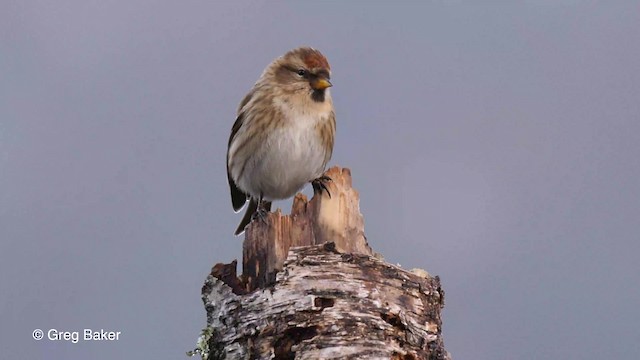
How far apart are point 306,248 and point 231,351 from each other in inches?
29.6

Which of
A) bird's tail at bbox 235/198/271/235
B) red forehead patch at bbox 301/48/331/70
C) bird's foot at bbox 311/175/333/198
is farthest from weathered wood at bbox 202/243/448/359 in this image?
bird's tail at bbox 235/198/271/235

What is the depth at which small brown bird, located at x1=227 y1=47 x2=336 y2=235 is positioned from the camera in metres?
8.38

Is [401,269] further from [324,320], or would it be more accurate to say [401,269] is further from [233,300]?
[233,300]

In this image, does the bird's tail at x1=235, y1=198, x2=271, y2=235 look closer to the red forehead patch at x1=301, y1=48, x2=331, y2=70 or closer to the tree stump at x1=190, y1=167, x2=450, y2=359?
the red forehead patch at x1=301, y1=48, x2=331, y2=70

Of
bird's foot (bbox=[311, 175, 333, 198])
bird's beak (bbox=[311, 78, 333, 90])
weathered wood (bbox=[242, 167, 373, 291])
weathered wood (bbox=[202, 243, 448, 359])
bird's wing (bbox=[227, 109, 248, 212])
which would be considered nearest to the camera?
weathered wood (bbox=[202, 243, 448, 359])

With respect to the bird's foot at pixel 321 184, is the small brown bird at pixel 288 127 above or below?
above

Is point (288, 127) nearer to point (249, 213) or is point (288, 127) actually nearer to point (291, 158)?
point (291, 158)

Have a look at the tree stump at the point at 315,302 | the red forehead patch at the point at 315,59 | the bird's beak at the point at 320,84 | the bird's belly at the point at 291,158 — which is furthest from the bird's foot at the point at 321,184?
the red forehead patch at the point at 315,59

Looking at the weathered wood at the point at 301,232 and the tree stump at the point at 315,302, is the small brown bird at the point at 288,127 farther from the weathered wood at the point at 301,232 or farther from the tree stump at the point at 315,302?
the tree stump at the point at 315,302

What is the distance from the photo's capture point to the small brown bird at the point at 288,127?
330 inches

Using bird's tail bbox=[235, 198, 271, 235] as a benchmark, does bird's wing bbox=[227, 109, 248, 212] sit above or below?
above

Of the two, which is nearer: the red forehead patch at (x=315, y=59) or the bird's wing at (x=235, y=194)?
the red forehead patch at (x=315, y=59)

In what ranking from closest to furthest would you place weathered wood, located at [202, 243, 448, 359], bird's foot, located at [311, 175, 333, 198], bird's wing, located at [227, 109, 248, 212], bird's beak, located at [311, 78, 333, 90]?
weathered wood, located at [202, 243, 448, 359] < bird's foot, located at [311, 175, 333, 198] < bird's beak, located at [311, 78, 333, 90] < bird's wing, located at [227, 109, 248, 212]

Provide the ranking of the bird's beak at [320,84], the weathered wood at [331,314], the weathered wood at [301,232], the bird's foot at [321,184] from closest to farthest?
Answer: the weathered wood at [331,314] < the weathered wood at [301,232] < the bird's foot at [321,184] < the bird's beak at [320,84]
